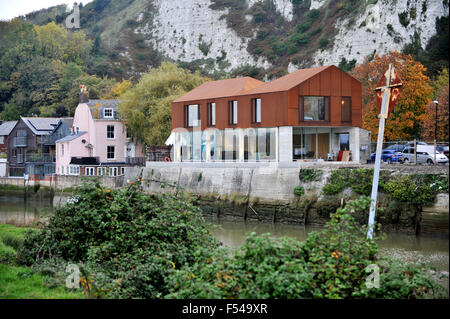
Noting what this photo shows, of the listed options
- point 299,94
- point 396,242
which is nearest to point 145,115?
point 299,94

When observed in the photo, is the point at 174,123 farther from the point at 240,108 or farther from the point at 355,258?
the point at 355,258

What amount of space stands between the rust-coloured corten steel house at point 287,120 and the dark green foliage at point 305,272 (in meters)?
28.7

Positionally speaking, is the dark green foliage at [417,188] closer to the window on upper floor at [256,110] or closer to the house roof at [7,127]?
the window on upper floor at [256,110]

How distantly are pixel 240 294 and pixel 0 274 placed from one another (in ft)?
17.7

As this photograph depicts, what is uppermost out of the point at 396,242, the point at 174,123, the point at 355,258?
the point at 174,123

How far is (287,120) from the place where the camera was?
38.8 meters

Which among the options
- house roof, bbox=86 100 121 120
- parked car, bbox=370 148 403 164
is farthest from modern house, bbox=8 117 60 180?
parked car, bbox=370 148 403 164

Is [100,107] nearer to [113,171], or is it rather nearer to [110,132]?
[110,132]

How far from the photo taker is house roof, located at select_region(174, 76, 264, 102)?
145 feet

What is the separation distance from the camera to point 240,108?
4234 cm

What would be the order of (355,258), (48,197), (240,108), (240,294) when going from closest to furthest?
(240,294)
(355,258)
(240,108)
(48,197)

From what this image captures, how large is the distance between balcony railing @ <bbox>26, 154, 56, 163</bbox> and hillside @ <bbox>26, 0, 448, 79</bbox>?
42860mm

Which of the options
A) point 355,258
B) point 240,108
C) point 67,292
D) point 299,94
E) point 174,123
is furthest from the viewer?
point 174,123

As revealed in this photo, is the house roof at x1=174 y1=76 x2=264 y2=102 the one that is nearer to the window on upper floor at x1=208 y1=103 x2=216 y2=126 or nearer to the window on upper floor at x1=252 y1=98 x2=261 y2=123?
the window on upper floor at x1=208 y1=103 x2=216 y2=126
